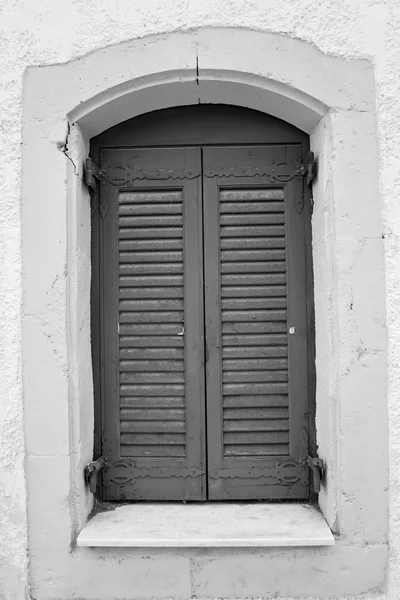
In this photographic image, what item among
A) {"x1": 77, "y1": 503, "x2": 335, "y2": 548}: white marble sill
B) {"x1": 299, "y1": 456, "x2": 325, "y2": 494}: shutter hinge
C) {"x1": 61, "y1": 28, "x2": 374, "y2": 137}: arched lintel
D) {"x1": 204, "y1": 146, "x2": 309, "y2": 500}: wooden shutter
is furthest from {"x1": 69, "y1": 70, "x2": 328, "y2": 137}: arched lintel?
{"x1": 77, "y1": 503, "x2": 335, "y2": 548}: white marble sill

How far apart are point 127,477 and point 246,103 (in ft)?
6.90

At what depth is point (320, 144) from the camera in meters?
2.92

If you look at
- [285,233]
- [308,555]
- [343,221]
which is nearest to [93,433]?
[308,555]

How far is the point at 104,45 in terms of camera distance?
2.84 meters

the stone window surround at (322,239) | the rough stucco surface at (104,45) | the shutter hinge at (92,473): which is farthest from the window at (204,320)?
the rough stucco surface at (104,45)

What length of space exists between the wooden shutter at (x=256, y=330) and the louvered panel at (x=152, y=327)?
0.18m

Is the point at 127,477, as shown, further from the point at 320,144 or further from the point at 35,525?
the point at 320,144

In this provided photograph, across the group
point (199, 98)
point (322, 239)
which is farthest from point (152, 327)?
point (199, 98)

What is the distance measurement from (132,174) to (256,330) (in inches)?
42.7

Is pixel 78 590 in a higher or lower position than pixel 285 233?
lower

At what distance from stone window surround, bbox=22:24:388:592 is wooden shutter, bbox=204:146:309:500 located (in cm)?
22

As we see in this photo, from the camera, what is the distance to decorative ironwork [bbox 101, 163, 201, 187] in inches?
122

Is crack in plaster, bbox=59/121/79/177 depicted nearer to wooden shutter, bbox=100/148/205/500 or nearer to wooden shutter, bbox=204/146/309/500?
wooden shutter, bbox=100/148/205/500

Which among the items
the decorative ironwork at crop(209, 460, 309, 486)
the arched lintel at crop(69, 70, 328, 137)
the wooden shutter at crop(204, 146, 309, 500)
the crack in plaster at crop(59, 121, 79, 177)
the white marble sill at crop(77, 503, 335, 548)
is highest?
the arched lintel at crop(69, 70, 328, 137)
